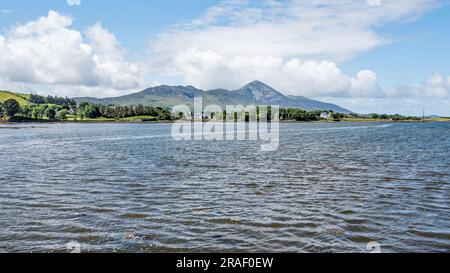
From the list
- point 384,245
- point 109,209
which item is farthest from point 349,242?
point 109,209

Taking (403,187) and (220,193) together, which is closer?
(220,193)

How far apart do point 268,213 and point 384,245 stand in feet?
23.4

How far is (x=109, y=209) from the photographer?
23219 mm

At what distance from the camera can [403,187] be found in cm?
3055
